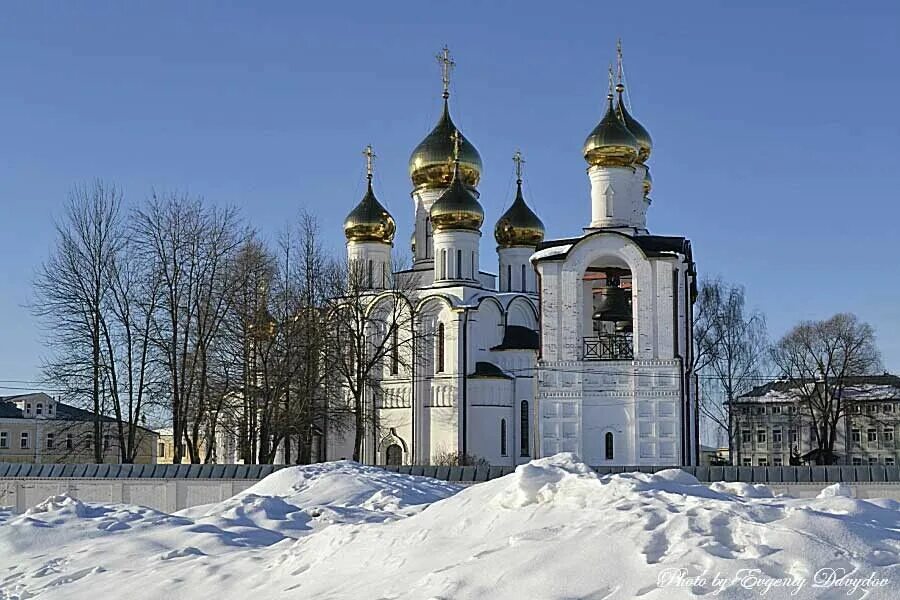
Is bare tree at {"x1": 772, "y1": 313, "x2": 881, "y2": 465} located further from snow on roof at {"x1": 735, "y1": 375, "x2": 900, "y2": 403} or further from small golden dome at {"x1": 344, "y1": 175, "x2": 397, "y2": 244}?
small golden dome at {"x1": 344, "y1": 175, "x2": 397, "y2": 244}

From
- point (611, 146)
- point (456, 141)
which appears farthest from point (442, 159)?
point (611, 146)

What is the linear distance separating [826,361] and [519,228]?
37.4 feet

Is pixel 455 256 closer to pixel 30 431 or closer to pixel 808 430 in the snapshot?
pixel 30 431

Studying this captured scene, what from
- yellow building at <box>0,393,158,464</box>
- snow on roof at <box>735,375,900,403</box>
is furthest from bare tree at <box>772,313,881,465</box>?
yellow building at <box>0,393,158,464</box>

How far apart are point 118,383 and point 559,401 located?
10.1 m

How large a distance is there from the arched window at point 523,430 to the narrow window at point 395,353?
3.65m

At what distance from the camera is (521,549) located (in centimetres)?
667

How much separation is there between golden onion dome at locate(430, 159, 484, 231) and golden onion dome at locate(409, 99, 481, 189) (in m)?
2.06

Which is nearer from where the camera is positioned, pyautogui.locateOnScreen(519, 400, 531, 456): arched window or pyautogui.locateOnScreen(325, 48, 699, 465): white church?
pyautogui.locateOnScreen(325, 48, 699, 465): white church

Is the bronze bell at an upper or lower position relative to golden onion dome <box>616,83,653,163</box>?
lower

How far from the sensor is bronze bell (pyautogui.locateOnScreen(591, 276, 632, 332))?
88.6 feet

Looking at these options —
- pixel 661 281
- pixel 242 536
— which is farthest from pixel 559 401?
pixel 242 536

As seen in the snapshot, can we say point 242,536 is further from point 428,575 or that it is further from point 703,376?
point 703,376

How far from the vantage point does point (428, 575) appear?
21.8 feet
